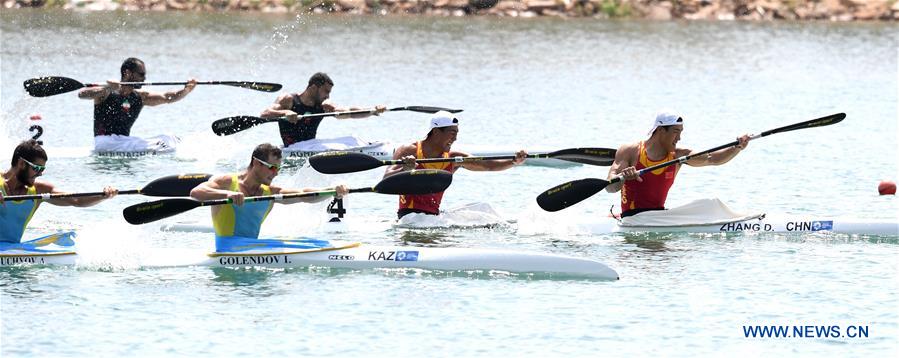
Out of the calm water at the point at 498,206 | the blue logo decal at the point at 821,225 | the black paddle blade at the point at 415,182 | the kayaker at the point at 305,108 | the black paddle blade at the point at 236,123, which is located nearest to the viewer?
the calm water at the point at 498,206

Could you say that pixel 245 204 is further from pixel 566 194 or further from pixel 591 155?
pixel 591 155

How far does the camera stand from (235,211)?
19312mm

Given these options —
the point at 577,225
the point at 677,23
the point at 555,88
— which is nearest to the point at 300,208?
the point at 577,225

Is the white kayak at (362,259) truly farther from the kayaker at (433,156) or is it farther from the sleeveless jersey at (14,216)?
the kayaker at (433,156)

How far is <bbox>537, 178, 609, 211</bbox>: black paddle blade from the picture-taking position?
21.6 metres

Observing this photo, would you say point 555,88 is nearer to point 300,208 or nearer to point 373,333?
point 300,208

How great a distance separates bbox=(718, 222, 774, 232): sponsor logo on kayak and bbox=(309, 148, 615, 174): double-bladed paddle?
187 cm

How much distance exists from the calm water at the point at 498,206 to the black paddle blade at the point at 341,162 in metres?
0.61

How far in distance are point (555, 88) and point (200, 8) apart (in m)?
29.2

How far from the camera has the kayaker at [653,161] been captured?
69.7ft

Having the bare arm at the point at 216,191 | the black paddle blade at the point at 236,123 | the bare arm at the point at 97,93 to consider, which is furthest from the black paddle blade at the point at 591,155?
the bare arm at the point at 97,93

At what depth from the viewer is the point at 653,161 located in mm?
21406

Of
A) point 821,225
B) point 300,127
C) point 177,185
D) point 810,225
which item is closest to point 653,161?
point 810,225

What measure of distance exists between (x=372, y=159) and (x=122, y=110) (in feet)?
29.9
